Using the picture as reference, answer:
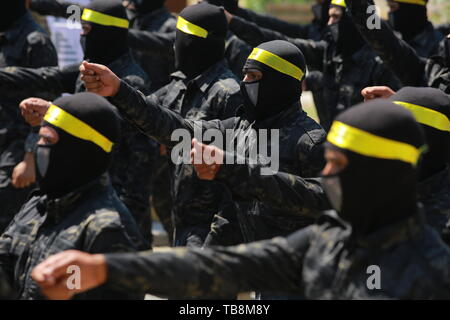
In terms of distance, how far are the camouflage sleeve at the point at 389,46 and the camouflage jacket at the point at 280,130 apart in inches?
40.4

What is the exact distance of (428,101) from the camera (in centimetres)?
570

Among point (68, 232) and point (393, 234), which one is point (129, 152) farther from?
point (393, 234)

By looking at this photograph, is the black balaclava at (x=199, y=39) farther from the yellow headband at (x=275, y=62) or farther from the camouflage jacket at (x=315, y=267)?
the camouflage jacket at (x=315, y=267)

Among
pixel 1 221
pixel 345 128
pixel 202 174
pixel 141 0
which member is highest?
pixel 345 128

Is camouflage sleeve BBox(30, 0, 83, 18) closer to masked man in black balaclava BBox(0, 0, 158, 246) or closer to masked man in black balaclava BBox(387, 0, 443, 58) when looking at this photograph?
masked man in black balaclava BBox(0, 0, 158, 246)

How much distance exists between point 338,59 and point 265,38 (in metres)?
0.75

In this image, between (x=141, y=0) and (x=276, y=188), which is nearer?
(x=276, y=188)

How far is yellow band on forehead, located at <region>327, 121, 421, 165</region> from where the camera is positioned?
3.98 metres

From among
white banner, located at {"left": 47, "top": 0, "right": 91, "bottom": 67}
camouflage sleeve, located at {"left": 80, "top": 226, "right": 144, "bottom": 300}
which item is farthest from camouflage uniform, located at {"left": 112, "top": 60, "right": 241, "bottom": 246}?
white banner, located at {"left": 47, "top": 0, "right": 91, "bottom": 67}

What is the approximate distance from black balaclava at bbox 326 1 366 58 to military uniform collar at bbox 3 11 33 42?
2.80 metres

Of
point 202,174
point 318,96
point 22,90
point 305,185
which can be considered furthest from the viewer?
point 318,96

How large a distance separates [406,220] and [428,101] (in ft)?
6.21
